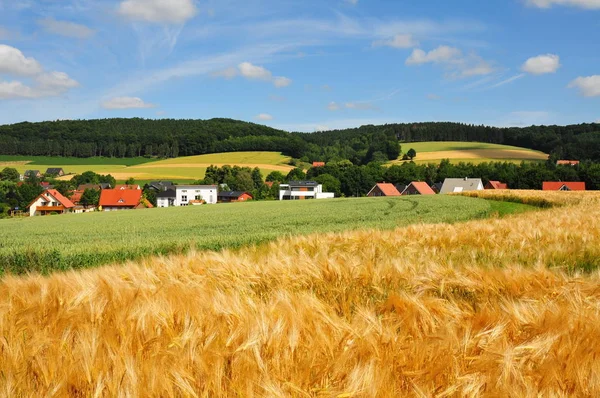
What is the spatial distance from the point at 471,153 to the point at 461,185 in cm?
4218

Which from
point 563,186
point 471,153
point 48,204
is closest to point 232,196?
point 48,204

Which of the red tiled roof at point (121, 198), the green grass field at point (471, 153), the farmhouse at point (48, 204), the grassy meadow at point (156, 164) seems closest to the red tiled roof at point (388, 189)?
the green grass field at point (471, 153)

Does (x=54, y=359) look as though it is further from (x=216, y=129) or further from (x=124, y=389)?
(x=216, y=129)

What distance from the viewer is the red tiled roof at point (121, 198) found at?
235ft

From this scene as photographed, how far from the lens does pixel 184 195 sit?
80.7 m

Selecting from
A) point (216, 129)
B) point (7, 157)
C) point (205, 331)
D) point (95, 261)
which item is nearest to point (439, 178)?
point (216, 129)

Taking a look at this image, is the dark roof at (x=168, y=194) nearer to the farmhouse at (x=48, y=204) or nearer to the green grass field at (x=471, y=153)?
the farmhouse at (x=48, y=204)

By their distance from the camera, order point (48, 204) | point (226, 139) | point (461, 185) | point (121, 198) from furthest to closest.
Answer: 1. point (226, 139)
2. point (461, 185)
3. point (121, 198)
4. point (48, 204)

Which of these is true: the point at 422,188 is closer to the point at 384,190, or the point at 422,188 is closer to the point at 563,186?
the point at 384,190

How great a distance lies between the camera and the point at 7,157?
123 metres

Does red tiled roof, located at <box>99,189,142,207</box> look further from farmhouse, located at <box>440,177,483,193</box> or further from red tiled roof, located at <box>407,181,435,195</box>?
farmhouse, located at <box>440,177,483,193</box>

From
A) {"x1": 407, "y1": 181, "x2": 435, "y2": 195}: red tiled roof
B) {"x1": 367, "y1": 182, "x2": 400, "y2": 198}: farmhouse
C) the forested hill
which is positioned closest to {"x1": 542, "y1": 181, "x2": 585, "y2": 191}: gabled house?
{"x1": 407, "y1": 181, "x2": 435, "y2": 195}: red tiled roof

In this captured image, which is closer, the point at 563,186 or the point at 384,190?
the point at 563,186

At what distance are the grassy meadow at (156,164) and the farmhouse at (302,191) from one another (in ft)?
75.2
